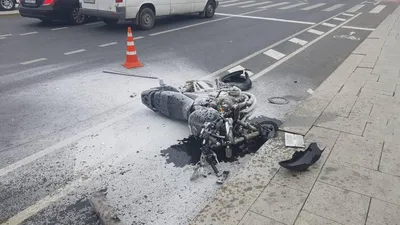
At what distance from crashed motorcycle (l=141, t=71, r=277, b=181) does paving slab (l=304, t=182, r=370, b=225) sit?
3.52ft

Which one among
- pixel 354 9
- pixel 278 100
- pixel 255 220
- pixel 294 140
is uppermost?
pixel 354 9

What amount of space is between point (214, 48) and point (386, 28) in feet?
25.5

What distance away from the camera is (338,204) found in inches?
125

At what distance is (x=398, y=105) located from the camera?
18.2ft

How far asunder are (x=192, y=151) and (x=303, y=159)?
1.37 metres

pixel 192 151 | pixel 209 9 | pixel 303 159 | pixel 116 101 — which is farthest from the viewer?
pixel 209 9

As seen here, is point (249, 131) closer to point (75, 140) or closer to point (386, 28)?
point (75, 140)

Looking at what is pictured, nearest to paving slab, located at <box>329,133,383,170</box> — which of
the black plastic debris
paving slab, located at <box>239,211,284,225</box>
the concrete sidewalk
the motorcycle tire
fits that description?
the concrete sidewalk

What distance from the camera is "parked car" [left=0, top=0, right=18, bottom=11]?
16438mm

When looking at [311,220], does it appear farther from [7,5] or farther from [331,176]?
[7,5]

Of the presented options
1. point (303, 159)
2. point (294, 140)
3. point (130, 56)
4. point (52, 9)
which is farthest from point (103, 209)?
point (52, 9)

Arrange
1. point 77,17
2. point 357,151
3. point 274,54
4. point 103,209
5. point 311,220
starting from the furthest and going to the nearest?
point 77,17 → point 274,54 → point 357,151 → point 103,209 → point 311,220

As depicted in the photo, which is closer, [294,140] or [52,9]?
[294,140]

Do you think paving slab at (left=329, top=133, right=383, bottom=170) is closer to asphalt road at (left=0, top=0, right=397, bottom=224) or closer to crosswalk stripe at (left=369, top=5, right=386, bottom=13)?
asphalt road at (left=0, top=0, right=397, bottom=224)
